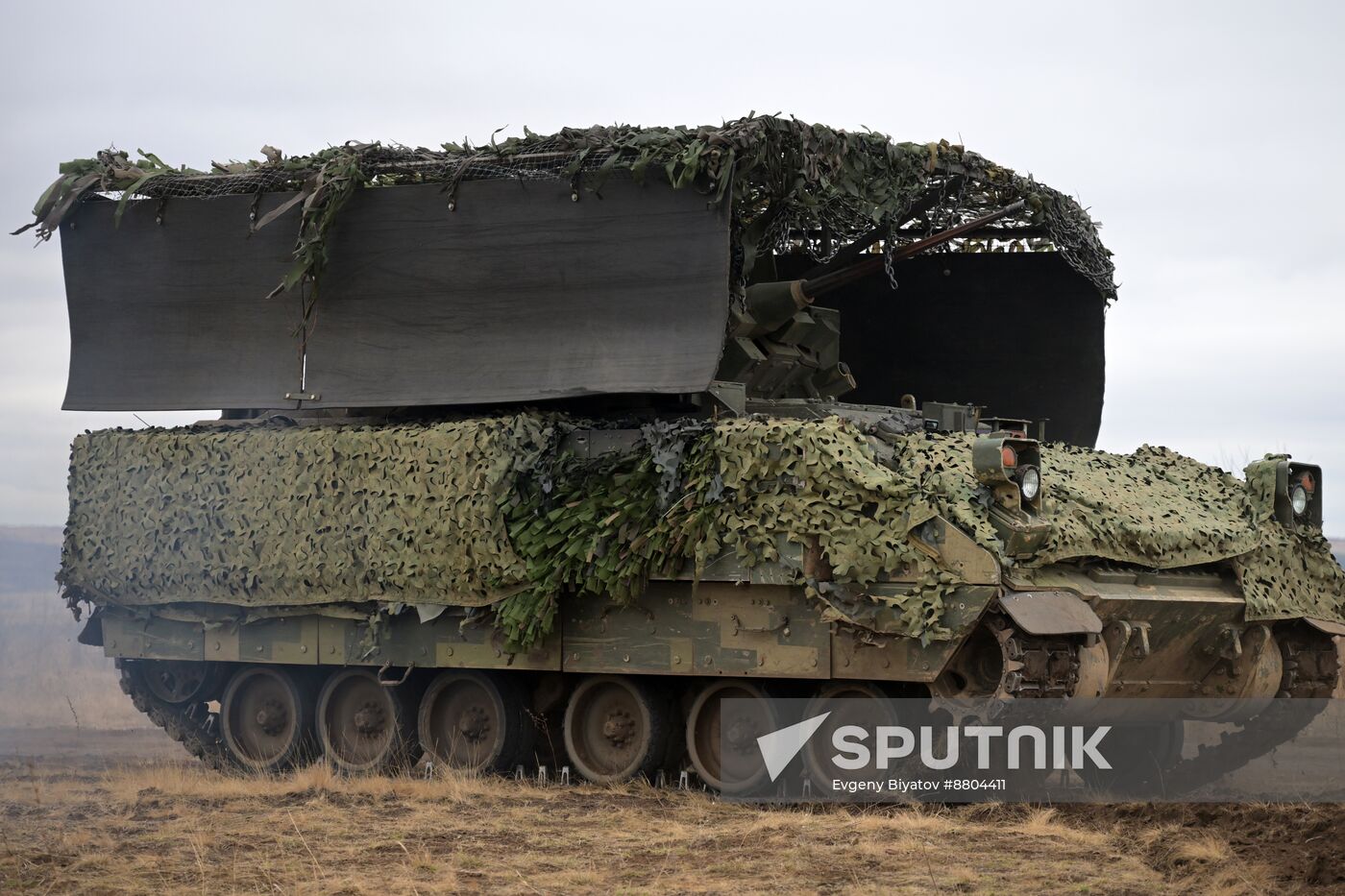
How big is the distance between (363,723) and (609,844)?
16.0 feet

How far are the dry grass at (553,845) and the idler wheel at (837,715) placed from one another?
46cm

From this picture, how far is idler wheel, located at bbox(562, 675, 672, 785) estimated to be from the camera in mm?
13875

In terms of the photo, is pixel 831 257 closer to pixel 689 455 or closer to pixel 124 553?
pixel 689 455

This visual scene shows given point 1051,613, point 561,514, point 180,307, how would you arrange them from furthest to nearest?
point 180,307 < point 561,514 < point 1051,613

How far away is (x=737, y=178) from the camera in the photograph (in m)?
13.6

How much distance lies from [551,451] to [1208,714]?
5257 millimetres

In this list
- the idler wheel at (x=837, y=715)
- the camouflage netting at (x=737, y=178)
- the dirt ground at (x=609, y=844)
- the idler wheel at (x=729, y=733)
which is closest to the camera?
the dirt ground at (x=609, y=844)

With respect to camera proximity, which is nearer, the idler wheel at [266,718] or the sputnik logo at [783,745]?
the sputnik logo at [783,745]

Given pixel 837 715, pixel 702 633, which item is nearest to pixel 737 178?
pixel 702 633

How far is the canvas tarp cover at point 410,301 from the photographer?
13.9m

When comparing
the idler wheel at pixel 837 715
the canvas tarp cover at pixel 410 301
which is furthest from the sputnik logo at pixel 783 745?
the canvas tarp cover at pixel 410 301

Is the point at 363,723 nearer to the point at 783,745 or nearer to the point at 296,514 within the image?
the point at 296,514

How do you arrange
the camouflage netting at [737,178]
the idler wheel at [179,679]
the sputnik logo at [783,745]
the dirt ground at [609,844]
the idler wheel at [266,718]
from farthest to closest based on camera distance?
the idler wheel at [179,679]
the idler wheel at [266,718]
the camouflage netting at [737,178]
the sputnik logo at [783,745]
the dirt ground at [609,844]

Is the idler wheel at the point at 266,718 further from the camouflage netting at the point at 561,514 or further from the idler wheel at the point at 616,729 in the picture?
the idler wheel at the point at 616,729
